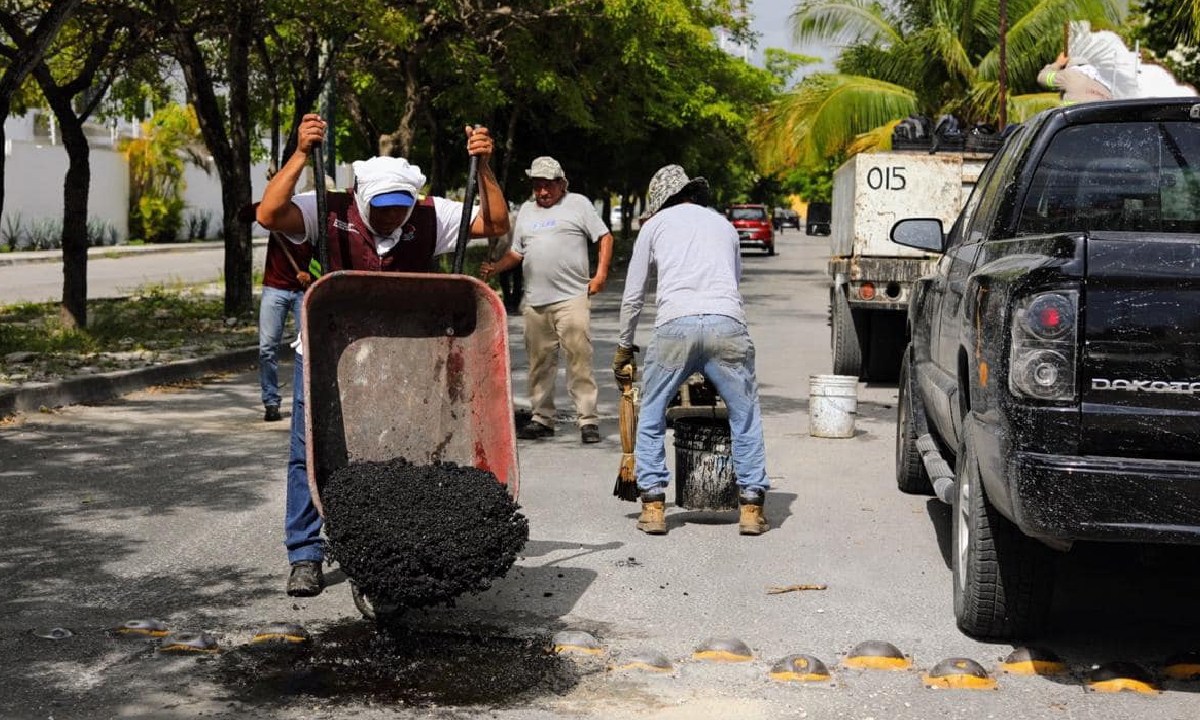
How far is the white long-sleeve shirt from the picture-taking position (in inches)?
294

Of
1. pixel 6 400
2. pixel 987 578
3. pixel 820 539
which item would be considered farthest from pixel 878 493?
pixel 6 400

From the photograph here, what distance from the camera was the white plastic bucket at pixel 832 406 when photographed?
10789mm

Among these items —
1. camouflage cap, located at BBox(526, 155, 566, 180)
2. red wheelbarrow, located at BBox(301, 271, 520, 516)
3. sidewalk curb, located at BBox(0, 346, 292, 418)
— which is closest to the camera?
red wheelbarrow, located at BBox(301, 271, 520, 516)

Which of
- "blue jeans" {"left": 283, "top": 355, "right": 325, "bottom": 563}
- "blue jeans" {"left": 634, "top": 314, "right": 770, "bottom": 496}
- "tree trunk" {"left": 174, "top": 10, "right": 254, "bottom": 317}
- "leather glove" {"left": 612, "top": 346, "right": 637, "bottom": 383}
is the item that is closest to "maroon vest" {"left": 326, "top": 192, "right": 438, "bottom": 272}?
"blue jeans" {"left": 283, "top": 355, "right": 325, "bottom": 563}

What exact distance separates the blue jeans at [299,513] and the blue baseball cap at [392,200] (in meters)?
0.70

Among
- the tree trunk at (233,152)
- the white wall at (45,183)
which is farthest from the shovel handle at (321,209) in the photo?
the white wall at (45,183)

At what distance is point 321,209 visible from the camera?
584 cm

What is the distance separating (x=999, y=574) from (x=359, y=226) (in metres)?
2.79

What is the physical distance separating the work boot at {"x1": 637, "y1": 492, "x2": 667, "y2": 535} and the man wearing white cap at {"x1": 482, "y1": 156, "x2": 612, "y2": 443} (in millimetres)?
3027

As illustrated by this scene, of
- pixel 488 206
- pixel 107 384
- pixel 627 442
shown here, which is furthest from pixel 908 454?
pixel 107 384

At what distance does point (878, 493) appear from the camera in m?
8.86

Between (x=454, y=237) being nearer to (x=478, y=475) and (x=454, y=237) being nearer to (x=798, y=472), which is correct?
(x=478, y=475)

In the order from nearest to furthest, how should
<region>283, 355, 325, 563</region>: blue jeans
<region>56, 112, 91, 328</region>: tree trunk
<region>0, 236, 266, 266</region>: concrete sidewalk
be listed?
<region>283, 355, 325, 563</region>: blue jeans → <region>56, 112, 91, 328</region>: tree trunk → <region>0, 236, 266, 266</region>: concrete sidewalk

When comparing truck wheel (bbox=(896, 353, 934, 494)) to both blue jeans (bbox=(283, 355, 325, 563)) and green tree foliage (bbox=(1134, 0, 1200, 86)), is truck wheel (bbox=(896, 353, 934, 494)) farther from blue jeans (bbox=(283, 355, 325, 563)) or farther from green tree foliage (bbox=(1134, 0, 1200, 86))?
green tree foliage (bbox=(1134, 0, 1200, 86))
